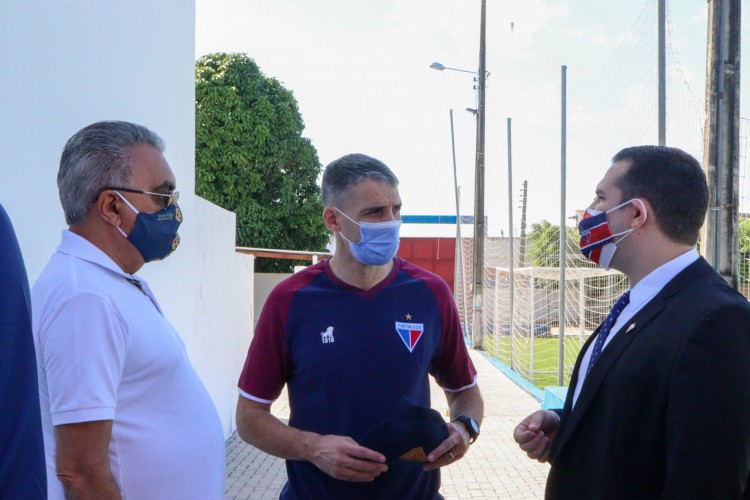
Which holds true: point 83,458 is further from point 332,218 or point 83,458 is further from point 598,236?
point 598,236

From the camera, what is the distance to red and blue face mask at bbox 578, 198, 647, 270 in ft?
8.13

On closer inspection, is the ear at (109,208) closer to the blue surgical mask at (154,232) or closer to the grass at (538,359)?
the blue surgical mask at (154,232)

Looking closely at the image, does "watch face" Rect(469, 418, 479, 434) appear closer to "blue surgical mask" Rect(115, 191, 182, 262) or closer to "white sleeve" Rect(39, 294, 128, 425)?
"blue surgical mask" Rect(115, 191, 182, 262)

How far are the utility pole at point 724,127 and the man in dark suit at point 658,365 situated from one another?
3797mm

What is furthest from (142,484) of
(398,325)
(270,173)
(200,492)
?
(270,173)

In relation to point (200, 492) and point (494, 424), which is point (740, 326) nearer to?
point (200, 492)

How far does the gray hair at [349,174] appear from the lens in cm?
280

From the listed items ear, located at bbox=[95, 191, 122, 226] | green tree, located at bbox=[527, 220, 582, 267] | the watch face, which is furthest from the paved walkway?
green tree, located at bbox=[527, 220, 582, 267]

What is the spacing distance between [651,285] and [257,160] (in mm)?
21838

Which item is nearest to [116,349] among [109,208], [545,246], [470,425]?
[109,208]

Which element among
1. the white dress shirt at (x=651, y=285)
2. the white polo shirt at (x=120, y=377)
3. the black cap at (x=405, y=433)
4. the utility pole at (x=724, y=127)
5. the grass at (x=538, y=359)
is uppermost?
the utility pole at (x=724, y=127)

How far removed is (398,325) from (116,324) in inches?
42.0

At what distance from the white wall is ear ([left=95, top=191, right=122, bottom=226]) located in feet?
4.09

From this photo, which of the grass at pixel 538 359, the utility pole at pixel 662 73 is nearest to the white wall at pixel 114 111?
the utility pole at pixel 662 73
